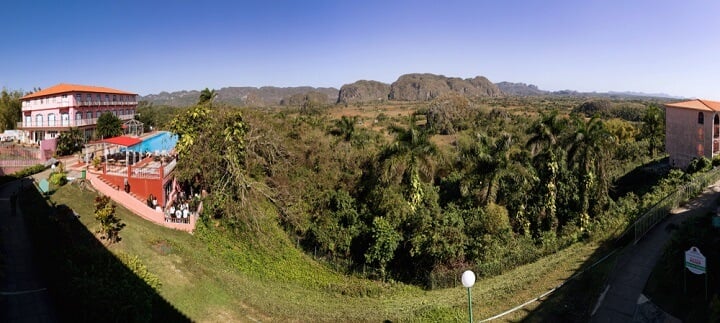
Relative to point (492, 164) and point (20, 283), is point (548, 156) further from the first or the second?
point (20, 283)

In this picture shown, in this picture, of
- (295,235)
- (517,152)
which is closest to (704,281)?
(517,152)

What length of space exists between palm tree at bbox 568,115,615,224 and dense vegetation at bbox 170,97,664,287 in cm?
6

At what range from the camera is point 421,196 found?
23297 millimetres

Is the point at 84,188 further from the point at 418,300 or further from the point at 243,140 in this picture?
the point at 418,300

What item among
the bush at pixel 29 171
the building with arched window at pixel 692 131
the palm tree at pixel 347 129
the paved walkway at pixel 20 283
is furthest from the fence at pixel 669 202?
the bush at pixel 29 171

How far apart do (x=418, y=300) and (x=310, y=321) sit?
4.22 meters

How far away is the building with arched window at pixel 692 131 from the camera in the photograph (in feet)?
99.2

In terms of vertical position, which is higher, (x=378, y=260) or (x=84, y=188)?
(x=84, y=188)

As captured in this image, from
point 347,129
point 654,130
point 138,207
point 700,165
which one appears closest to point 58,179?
point 138,207

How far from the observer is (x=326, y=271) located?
20812 millimetres

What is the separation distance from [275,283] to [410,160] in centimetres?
967

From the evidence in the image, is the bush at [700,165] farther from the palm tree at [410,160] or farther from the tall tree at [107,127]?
the tall tree at [107,127]

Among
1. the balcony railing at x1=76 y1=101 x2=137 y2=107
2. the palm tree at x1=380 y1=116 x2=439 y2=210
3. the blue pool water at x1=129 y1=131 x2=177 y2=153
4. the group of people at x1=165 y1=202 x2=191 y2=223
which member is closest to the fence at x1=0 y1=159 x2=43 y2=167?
the blue pool water at x1=129 y1=131 x2=177 y2=153

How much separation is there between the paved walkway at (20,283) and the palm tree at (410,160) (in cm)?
1534
